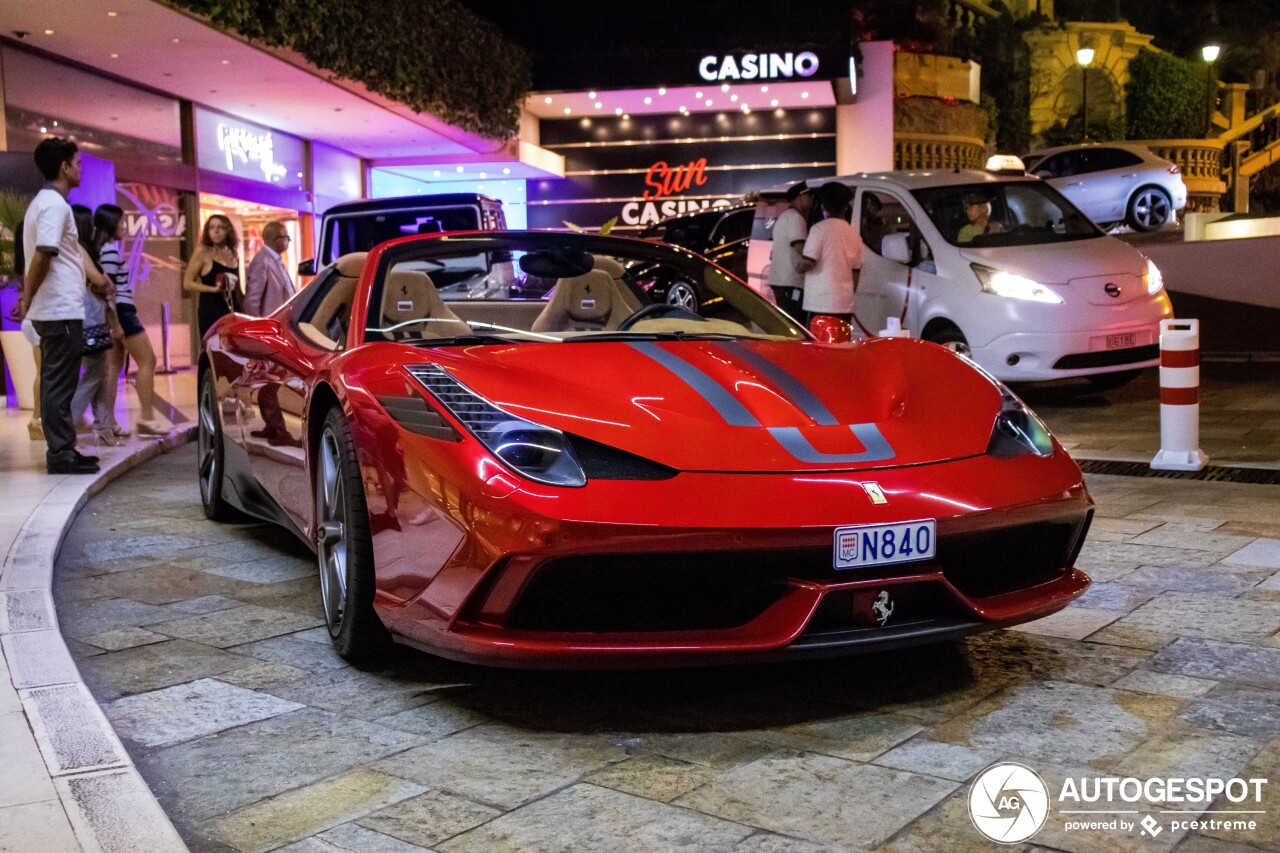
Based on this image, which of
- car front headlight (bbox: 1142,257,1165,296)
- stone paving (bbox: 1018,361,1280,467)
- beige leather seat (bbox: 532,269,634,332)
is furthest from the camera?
car front headlight (bbox: 1142,257,1165,296)

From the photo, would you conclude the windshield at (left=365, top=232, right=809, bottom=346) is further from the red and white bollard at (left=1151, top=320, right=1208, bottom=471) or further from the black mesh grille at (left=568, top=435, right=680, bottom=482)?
the red and white bollard at (left=1151, top=320, right=1208, bottom=471)

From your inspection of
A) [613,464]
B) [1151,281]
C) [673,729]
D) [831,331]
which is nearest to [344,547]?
[613,464]

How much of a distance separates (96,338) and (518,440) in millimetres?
6470

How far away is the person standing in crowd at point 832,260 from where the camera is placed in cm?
939

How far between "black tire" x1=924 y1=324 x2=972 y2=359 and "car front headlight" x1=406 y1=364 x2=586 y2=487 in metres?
6.97

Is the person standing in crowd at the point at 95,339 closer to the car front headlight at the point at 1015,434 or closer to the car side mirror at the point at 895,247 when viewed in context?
the car side mirror at the point at 895,247

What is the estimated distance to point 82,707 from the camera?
322cm

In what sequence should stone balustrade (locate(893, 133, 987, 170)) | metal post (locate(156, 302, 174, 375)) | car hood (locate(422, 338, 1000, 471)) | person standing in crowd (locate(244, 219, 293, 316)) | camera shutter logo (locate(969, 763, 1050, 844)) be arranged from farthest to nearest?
stone balustrade (locate(893, 133, 987, 170))
metal post (locate(156, 302, 174, 375))
person standing in crowd (locate(244, 219, 293, 316))
car hood (locate(422, 338, 1000, 471))
camera shutter logo (locate(969, 763, 1050, 844))

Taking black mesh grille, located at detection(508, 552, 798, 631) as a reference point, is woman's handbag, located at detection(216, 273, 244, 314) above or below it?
above

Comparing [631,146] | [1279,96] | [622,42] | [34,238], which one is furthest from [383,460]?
[1279,96]

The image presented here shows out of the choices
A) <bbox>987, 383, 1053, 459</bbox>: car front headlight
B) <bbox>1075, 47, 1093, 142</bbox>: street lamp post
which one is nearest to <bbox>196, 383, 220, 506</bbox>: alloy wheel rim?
<bbox>987, 383, 1053, 459</bbox>: car front headlight

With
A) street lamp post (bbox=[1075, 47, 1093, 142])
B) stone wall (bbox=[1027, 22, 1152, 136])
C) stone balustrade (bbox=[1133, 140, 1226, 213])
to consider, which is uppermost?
stone wall (bbox=[1027, 22, 1152, 136])

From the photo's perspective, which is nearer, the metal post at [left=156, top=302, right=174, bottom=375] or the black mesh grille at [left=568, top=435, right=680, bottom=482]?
the black mesh grille at [left=568, top=435, right=680, bottom=482]

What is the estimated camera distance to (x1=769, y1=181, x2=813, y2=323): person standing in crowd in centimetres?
999
